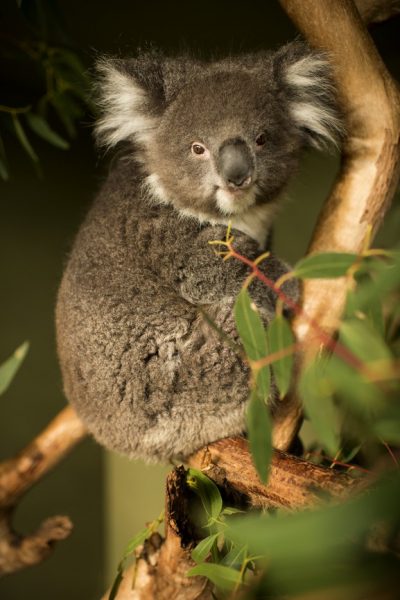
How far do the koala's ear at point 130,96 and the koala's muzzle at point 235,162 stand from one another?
13.2 inches

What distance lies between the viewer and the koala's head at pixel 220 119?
1708mm

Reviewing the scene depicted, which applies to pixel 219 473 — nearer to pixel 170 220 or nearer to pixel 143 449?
pixel 143 449

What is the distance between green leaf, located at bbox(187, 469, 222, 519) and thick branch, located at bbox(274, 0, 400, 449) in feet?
1.14

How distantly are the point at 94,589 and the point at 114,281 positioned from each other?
6.80 ft

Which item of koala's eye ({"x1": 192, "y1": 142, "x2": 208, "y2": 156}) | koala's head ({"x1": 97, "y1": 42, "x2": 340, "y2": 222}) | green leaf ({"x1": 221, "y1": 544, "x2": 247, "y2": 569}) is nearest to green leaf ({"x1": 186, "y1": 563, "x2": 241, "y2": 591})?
green leaf ({"x1": 221, "y1": 544, "x2": 247, "y2": 569})

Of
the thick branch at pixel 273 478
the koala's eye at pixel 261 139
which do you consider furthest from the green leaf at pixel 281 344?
the koala's eye at pixel 261 139

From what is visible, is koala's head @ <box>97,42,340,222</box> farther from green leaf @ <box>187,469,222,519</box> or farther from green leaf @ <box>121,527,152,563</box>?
green leaf @ <box>121,527,152,563</box>

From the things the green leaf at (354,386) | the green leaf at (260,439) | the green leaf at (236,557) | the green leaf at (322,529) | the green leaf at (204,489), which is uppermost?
the green leaf at (354,386)

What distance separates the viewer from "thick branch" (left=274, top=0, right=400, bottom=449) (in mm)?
1720

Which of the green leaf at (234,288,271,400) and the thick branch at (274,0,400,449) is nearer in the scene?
the green leaf at (234,288,271,400)

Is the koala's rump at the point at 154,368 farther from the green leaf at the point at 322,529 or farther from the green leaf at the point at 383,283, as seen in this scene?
the green leaf at the point at 322,529

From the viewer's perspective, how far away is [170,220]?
1882 millimetres

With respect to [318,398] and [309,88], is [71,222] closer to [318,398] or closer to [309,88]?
[309,88]

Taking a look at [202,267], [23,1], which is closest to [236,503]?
[202,267]
